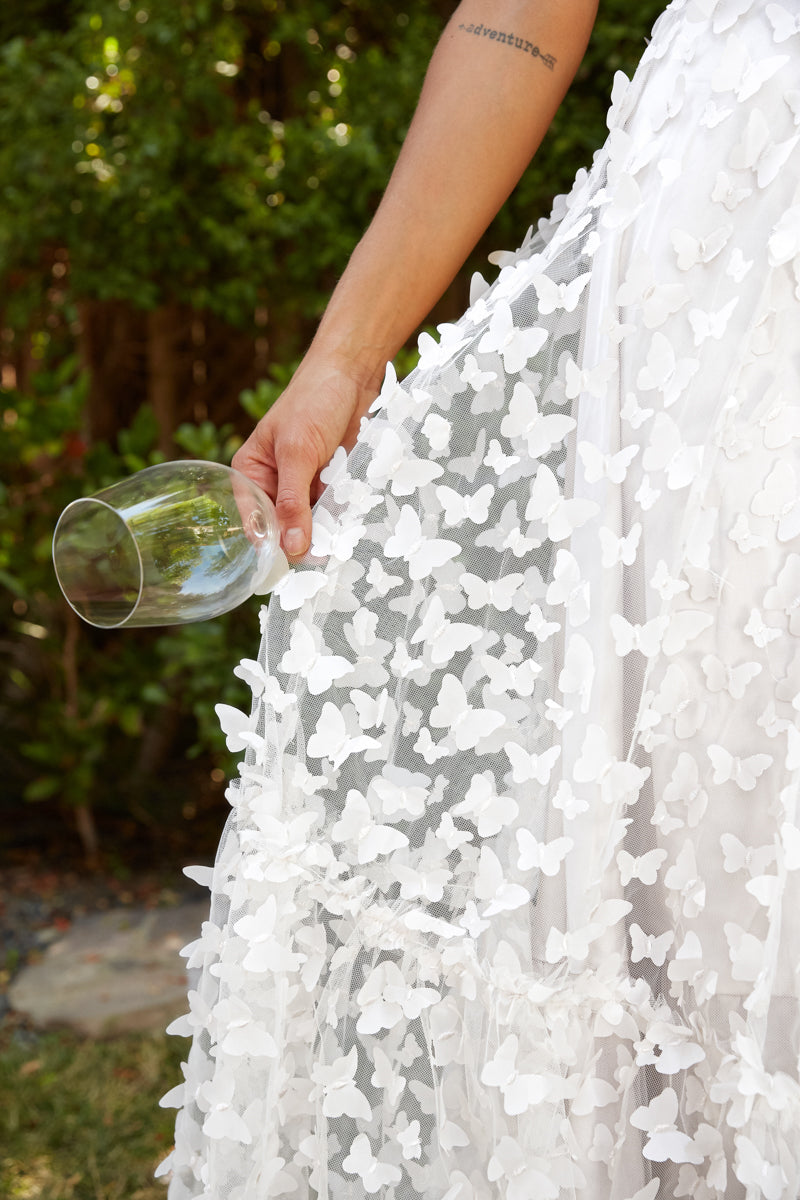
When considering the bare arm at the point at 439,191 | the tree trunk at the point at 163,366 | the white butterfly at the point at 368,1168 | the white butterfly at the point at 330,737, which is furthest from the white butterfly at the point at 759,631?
the tree trunk at the point at 163,366

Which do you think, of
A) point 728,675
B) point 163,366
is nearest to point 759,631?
point 728,675

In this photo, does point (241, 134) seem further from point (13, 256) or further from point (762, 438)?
point (762, 438)

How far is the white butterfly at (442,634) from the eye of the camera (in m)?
1.00

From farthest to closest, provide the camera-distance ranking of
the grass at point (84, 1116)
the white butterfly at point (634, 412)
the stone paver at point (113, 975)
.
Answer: the stone paver at point (113, 975) < the grass at point (84, 1116) < the white butterfly at point (634, 412)

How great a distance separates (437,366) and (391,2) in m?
2.88

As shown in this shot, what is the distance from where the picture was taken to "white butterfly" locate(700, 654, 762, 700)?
0.92 metres

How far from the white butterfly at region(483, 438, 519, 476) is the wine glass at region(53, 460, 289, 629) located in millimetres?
210

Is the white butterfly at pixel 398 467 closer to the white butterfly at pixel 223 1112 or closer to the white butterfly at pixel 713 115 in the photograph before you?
the white butterfly at pixel 713 115

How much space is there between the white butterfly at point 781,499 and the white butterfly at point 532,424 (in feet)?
0.58

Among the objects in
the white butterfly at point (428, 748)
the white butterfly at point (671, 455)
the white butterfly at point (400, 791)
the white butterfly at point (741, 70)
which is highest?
the white butterfly at point (741, 70)

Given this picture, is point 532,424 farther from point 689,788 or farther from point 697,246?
point 689,788

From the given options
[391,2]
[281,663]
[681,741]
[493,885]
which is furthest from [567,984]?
[391,2]

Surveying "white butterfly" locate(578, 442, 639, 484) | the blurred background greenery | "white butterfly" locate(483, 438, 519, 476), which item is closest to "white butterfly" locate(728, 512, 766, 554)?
"white butterfly" locate(578, 442, 639, 484)

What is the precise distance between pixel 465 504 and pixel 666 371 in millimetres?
211
